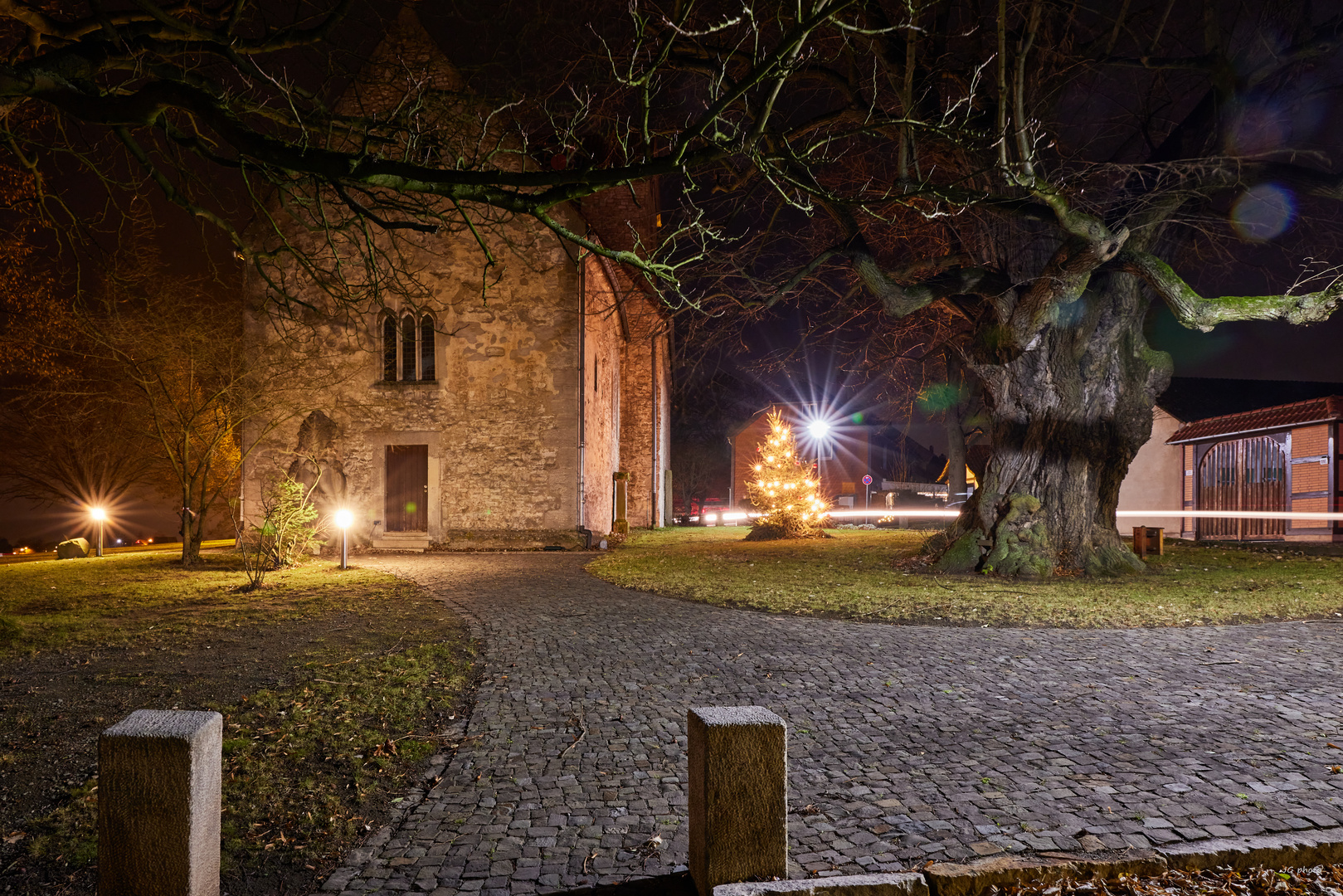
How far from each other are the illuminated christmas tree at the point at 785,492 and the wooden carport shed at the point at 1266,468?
12.5 meters

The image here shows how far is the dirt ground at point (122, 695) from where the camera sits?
10.1ft

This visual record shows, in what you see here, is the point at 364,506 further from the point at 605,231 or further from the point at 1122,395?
the point at 1122,395

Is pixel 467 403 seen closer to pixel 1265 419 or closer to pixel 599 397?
pixel 599 397

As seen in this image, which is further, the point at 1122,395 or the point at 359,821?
the point at 1122,395

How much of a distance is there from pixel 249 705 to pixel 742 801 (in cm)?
389

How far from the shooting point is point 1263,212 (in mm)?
11617

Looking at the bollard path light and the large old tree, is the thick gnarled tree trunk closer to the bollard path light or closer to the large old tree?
the large old tree

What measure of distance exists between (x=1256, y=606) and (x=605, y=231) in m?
23.1

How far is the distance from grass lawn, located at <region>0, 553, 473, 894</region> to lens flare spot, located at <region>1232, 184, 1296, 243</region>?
12.7 metres

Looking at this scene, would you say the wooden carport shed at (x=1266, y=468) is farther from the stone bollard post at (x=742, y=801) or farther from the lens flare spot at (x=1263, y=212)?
the stone bollard post at (x=742, y=801)

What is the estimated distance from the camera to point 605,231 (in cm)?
2803

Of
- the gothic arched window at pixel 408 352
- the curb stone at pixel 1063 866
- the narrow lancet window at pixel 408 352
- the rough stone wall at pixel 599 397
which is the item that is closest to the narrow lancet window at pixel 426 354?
the gothic arched window at pixel 408 352

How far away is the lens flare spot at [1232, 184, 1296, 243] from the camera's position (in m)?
11.3

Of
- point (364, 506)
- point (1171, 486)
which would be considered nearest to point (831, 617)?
point (364, 506)
